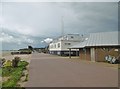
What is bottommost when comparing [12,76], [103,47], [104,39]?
[12,76]

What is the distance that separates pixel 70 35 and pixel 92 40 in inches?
1136

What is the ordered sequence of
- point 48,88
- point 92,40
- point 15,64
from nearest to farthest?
point 48,88
point 15,64
point 92,40

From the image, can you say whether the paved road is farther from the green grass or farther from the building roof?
the building roof

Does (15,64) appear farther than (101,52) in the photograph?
No

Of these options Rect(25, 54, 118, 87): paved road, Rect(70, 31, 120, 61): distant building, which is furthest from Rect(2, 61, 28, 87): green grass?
Rect(70, 31, 120, 61): distant building

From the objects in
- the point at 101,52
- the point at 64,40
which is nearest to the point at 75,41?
the point at 64,40

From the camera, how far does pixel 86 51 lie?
42.4 meters

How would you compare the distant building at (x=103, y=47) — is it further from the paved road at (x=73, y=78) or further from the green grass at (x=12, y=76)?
the green grass at (x=12, y=76)

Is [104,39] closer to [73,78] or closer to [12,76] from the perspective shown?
[12,76]

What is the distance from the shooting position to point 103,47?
3709 centimetres

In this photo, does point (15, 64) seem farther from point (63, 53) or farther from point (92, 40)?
point (63, 53)

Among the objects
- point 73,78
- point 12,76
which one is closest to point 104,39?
point 12,76

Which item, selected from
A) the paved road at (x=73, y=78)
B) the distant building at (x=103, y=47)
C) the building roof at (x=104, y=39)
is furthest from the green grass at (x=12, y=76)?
the building roof at (x=104, y=39)

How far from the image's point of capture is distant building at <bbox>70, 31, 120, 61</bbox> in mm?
36719
